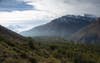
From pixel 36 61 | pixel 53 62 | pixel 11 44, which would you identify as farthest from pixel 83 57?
pixel 36 61

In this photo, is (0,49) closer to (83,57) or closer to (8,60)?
(8,60)

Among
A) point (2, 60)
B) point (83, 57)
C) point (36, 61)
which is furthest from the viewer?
point (83, 57)

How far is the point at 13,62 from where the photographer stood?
10769 centimetres

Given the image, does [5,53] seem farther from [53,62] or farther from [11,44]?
[11,44]

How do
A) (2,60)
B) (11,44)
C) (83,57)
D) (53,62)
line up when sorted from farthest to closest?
(83,57)
(11,44)
(53,62)
(2,60)

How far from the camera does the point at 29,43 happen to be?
193 meters

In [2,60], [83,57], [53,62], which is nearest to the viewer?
[2,60]

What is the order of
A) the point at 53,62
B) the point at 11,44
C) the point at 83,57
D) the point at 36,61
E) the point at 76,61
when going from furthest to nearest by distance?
the point at 83,57, the point at 76,61, the point at 11,44, the point at 53,62, the point at 36,61

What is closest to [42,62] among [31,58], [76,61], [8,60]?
[31,58]

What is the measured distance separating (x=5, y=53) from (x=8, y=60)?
17.0m

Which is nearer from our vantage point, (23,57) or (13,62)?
(13,62)

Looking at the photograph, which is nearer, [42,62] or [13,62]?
[13,62]

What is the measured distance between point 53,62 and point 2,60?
33.6 m

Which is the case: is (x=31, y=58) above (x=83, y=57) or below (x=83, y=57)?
above
